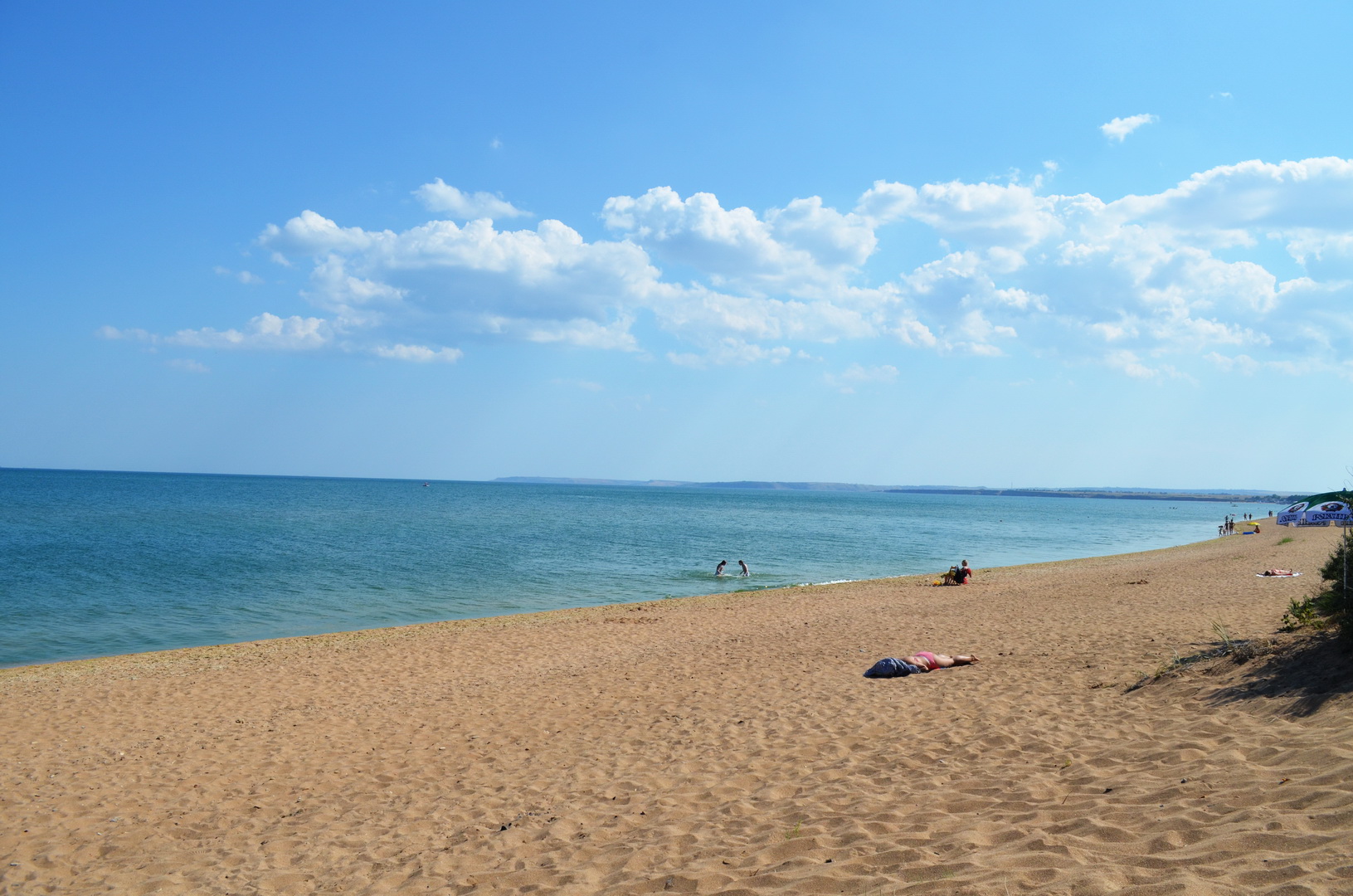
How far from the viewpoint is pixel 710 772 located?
7527 millimetres

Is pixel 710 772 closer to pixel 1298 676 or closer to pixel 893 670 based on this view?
pixel 893 670

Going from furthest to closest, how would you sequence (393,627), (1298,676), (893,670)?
1. (393,627)
2. (893,670)
3. (1298,676)

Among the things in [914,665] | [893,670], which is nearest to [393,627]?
[893,670]

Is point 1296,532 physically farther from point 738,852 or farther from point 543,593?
point 738,852

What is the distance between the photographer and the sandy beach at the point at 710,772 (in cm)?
487

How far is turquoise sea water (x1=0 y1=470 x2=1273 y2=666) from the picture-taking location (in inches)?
858

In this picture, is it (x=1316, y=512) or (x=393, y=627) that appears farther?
(x=1316, y=512)

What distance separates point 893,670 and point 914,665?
340mm

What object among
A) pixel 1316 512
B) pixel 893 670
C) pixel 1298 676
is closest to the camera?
pixel 1298 676

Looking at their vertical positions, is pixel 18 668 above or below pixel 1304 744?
below

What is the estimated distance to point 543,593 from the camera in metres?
27.8

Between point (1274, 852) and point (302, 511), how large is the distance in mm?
83695

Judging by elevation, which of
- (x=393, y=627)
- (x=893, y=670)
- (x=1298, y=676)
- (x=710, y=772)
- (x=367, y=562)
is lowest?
(x=367, y=562)

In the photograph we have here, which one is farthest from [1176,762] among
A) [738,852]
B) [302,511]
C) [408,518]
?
[302,511]
